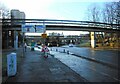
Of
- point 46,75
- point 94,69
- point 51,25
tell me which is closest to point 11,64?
point 46,75

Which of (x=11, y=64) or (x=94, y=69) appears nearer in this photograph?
(x=11, y=64)

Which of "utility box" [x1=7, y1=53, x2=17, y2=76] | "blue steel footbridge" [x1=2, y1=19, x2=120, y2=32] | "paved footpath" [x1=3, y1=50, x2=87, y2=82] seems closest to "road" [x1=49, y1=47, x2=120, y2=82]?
"paved footpath" [x1=3, y1=50, x2=87, y2=82]

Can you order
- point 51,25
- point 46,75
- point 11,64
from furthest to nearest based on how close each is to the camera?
point 51,25
point 46,75
point 11,64

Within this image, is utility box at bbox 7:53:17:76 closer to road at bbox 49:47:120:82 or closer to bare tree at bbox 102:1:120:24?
road at bbox 49:47:120:82

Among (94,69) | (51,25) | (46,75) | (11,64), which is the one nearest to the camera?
(11,64)

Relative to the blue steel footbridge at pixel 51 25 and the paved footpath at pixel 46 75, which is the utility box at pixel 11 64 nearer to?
the paved footpath at pixel 46 75

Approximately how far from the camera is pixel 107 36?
92688mm

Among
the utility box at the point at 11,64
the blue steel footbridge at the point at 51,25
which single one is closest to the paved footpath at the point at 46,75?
the utility box at the point at 11,64

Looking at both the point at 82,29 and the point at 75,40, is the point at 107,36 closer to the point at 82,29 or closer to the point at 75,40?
the point at 82,29

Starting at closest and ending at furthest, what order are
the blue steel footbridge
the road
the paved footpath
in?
the paved footpath
the road
the blue steel footbridge

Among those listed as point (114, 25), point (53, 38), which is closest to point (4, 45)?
point (114, 25)

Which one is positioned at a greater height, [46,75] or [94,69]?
[46,75]

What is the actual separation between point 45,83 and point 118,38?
67348 mm

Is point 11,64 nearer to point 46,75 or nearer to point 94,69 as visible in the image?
point 46,75
